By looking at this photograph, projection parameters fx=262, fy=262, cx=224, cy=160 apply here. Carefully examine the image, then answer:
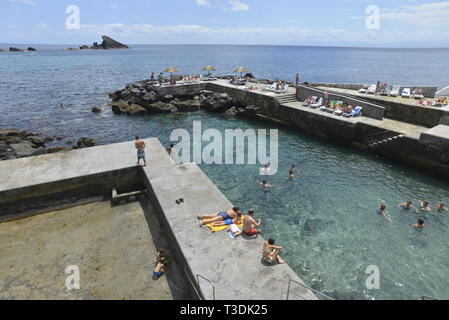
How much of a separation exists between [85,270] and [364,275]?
983 centimetres

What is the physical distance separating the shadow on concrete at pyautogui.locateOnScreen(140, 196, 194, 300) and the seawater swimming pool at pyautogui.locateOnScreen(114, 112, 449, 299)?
423 centimetres

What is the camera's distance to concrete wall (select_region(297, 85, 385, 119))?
22.1 m

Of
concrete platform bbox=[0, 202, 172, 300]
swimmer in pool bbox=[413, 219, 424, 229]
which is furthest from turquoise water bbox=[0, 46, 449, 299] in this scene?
concrete platform bbox=[0, 202, 172, 300]

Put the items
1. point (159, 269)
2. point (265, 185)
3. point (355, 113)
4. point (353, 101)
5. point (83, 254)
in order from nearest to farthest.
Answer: point (159, 269), point (83, 254), point (265, 185), point (355, 113), point (353, 101)

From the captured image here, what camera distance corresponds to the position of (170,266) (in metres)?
8.99

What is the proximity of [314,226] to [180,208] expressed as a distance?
624 centimetres

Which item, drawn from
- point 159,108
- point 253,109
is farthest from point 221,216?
point 159,108

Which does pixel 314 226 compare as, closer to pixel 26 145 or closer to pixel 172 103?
pixel 26 145

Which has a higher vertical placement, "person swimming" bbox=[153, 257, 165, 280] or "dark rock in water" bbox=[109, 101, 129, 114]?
"dark rock in water" bbox=[109, 101, 129, 114]

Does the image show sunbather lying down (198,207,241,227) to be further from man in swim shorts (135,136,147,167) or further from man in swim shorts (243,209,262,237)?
man in swim shorts (135,136,147,167)

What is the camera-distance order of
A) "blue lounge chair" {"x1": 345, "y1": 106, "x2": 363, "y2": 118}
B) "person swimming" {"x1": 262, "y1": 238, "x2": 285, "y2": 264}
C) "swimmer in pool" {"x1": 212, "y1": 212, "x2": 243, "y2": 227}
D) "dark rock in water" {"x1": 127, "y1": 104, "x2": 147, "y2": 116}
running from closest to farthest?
"person swimming" {"x1": 262, "y1": 238, "x2": 285, "y2": 264}, "swimmer in pool" {"x1": 212, "y1": 212, "x2": 243, "y2": 227}, "blue lounge chair" {"x1": 345, "y1": 106, "x2": 363, "y2": 118}, "dark rock in water" {"x1": 127, "y1": 104, "x2": 147, "y2": 116}
